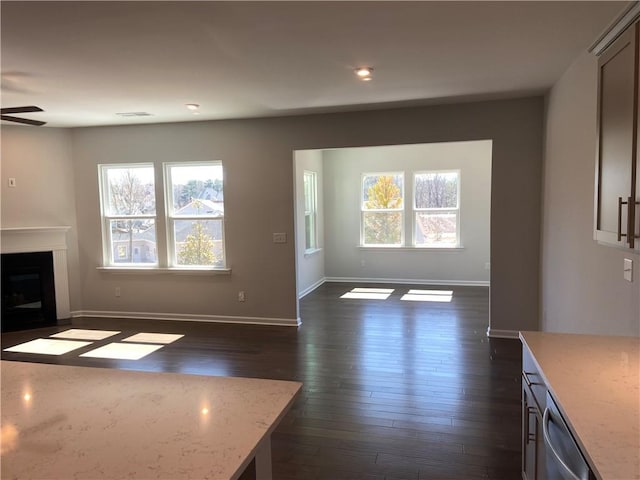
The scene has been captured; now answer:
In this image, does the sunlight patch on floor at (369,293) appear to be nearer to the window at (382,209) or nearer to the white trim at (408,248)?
the white trim at (408,248)

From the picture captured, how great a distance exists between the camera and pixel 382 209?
821 cm

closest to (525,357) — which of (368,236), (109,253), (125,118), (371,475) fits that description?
(371,475)

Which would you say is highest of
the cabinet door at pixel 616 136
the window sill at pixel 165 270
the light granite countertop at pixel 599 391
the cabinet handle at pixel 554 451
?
the cabinet door at pixel 616 136

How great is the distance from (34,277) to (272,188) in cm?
336

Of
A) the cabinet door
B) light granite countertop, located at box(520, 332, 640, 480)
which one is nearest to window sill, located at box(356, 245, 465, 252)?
the cabinet door

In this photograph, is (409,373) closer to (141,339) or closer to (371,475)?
(371,475)

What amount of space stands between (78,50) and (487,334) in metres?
4.62

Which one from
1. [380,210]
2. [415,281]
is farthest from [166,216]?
[415,281]

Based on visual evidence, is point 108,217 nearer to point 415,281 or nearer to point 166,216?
point 166,216

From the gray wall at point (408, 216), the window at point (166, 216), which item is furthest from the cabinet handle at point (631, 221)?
the gray wall at point (408, 216)

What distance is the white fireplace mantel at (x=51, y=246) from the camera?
5.52 metres

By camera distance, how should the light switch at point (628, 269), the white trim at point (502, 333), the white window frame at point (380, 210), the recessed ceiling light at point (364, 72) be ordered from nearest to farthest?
1. the light switch at point (628, 269)
2. the recessed ceiling light at point (364, 72)
3. the white trim at point (502, 333)
4. the white window frame at point (380, 210)

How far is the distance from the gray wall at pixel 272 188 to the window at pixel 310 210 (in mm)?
2081

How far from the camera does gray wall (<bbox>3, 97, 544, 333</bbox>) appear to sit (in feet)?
15.4
